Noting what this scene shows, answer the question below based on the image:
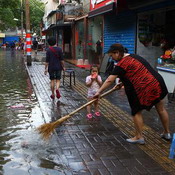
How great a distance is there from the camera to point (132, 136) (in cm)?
555

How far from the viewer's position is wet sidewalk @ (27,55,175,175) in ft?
13.7

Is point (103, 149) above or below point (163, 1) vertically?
below

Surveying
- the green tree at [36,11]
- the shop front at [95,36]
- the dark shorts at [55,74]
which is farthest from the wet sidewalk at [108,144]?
the green tree at [36,11]

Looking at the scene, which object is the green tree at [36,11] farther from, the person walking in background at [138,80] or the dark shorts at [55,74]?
the person walking in background at [138,80]

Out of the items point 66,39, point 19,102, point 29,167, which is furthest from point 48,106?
point 66,39

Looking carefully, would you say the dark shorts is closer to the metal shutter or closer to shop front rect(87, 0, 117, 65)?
the metal shutter

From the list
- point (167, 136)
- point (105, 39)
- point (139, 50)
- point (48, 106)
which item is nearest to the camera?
point (167, 136)

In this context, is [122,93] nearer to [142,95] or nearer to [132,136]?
[132,136]

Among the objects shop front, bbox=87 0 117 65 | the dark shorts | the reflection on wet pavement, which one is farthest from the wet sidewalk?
shop front, bbox=87 0 117 65

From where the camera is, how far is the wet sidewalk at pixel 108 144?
165 inches

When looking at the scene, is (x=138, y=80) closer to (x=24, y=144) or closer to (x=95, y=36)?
(x=24, y=144)

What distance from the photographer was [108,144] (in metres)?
5.13

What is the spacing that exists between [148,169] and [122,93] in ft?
19.3

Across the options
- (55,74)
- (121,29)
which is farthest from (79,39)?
(55,74)
